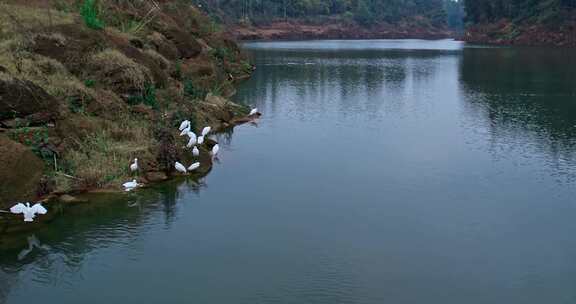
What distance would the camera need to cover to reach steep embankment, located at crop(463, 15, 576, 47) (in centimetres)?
10306

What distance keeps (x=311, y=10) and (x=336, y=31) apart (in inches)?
552

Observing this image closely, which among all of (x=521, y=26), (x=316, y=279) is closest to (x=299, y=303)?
(x=316, y=279)

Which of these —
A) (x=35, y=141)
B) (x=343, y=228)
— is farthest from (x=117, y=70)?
(x=343, y=228)

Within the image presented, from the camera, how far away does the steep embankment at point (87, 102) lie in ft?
62.1

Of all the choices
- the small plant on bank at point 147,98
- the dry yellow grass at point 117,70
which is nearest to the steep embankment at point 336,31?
the small plant on bank at point 147,98

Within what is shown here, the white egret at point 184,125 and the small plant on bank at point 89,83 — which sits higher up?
the small plant on bank at point 89,83

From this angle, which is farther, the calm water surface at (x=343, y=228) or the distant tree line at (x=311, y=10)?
the distant tree line at (x=311, y=10)

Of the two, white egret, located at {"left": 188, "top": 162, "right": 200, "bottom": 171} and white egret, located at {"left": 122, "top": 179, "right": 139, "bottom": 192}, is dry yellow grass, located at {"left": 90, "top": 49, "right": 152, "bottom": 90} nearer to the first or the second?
white egret, located at {"left": 188, "top": 162, "right": 200, "bottom": 171}

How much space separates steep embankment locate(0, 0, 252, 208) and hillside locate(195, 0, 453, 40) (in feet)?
303

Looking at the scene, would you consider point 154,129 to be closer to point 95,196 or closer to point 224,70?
point 95,196

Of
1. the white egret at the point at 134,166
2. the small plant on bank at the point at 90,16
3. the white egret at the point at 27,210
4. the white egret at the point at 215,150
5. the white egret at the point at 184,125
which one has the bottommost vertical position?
the white egret at the point at 27,210

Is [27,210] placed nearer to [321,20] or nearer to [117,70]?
[117,70]

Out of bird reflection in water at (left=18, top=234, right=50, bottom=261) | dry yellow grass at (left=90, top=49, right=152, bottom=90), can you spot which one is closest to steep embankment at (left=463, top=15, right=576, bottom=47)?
dry yellow grass at (left=90, top=49, right=152, bottom=90)

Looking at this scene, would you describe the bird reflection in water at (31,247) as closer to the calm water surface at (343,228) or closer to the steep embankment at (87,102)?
the calm water surface at (343,228)
